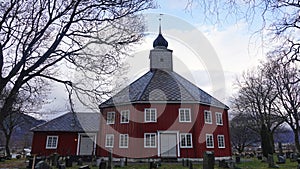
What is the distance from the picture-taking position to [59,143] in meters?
30.4

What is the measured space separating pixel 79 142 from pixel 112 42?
22454 mm

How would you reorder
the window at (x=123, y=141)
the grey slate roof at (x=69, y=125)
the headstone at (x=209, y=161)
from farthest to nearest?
1. the grey slate roof at (x=69, y=125)
2. the window at (x=123, y=141)
3. the headstone at (x=209, y=161)

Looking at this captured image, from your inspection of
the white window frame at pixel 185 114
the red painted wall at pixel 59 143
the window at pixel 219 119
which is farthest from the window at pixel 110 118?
→ the window at pixel 219 119

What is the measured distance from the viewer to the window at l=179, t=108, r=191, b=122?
23781 millimetres

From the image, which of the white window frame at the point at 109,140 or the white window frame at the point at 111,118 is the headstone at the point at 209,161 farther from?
the white window frame at the point at 111,118

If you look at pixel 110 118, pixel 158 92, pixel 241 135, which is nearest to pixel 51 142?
pixel 110 118

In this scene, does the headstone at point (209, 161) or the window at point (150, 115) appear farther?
the window at point (150, 115)

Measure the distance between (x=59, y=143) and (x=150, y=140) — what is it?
13.7 m

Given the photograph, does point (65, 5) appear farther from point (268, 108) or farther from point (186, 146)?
point (268, 108)

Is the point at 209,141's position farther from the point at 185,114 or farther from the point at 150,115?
the point at 150,115

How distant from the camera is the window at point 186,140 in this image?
22.9 metres

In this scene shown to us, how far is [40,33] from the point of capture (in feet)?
35.2

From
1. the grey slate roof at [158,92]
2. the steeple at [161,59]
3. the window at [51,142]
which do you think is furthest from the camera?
the steeple at [161,59]

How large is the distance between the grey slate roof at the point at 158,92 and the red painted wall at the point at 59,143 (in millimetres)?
7583
